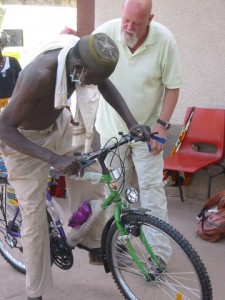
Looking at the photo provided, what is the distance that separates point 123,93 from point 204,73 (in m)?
1.85

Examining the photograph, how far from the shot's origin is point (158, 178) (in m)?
3.50

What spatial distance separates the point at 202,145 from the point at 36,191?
2471 millimetres

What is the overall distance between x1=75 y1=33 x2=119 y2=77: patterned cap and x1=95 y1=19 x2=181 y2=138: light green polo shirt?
73 centimetres

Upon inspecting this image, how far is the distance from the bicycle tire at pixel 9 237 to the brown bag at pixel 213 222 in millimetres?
1521

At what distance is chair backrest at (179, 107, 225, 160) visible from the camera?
15.8 feet

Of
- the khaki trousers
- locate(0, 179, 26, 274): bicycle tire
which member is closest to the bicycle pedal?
locate(0, 179, 26, 274): bicycle tire

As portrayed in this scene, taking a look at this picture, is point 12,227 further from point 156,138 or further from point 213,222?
point 213,222

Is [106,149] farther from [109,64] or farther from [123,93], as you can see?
[123,93]

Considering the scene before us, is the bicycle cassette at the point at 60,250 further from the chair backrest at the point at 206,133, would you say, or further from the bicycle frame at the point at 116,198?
the chair backrest at the point at 206,133

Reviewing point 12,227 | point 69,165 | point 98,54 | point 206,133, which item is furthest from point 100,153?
point 206,133

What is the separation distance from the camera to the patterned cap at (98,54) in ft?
8.26

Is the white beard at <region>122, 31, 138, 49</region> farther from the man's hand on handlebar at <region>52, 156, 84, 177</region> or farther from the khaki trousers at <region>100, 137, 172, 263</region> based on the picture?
the man's hand on handlebar at <region>52, 156, 84, 177</region>

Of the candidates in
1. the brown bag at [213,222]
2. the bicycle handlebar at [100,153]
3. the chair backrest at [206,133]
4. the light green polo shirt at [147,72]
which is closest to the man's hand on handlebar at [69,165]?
the bicycle handlebar at [100,153]

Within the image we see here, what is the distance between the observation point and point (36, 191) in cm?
301
